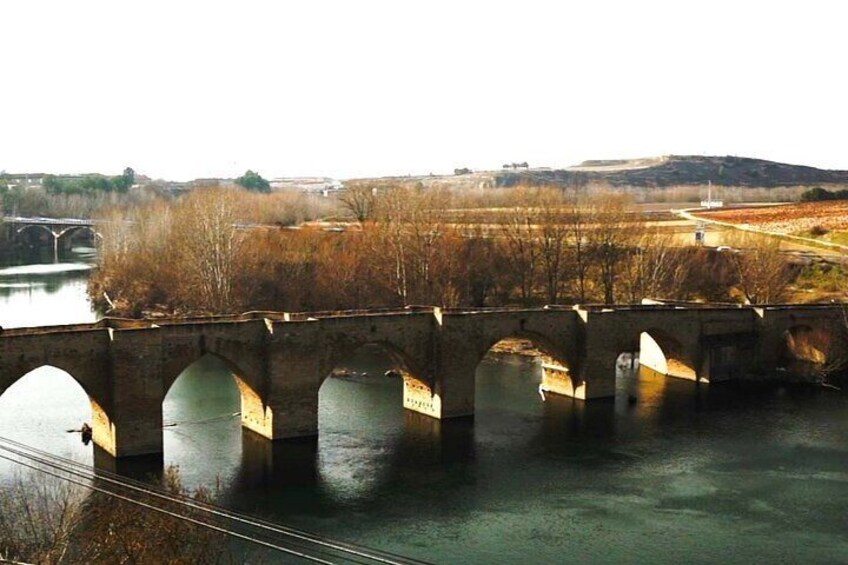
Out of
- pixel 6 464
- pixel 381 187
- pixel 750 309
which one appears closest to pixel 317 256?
pixel 381 187

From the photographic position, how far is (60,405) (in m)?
28.8

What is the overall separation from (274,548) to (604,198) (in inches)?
1373

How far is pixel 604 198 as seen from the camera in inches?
1956

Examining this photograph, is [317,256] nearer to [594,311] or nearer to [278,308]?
[278,308]

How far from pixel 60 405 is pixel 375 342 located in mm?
10034

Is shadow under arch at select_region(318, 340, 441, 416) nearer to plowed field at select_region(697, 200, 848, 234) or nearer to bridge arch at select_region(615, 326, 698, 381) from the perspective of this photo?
bridge arch at select_region(615, 326, 698, 381)

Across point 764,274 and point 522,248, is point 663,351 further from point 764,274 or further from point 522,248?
point 522,248

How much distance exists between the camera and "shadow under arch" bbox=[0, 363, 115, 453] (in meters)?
23.0

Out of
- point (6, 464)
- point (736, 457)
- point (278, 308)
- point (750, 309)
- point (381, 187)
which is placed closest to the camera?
point (6, 464)

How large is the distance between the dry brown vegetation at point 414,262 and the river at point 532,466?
10.6 metres

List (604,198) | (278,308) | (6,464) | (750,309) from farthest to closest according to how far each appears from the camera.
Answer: (604,198) → (278,308) → (750,309) → (6,464)

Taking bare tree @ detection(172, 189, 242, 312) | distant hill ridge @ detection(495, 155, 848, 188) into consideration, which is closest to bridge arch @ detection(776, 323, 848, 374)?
bare tree @ detection(172, 189, 242, 312)

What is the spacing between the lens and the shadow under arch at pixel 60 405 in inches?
905

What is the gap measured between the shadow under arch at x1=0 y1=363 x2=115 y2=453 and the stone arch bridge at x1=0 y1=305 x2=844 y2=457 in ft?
0.23
